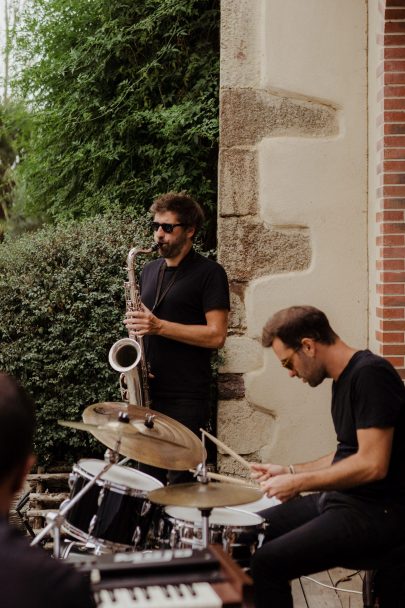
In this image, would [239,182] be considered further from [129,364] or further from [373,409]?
[373,409]

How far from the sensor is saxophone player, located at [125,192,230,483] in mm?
4160

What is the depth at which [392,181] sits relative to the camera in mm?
4719

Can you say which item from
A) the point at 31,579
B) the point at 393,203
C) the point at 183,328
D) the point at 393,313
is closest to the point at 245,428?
the point at 393,313

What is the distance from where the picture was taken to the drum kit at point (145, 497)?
323cm

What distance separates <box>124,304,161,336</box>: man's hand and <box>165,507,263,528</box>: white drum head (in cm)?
97

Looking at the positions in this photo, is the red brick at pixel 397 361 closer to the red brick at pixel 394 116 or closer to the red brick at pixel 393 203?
the red brick at pixel 393 203

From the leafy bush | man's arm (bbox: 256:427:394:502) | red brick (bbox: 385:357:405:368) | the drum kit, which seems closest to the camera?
man's arm (bbox: 256:427:394:502)

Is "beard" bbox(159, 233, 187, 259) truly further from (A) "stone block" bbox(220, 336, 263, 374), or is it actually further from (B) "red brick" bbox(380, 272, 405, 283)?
(B) "red brick" bbox(380, 272, 405, 283)

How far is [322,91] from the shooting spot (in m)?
5.20

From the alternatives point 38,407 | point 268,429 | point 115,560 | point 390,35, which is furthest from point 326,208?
point 115,560

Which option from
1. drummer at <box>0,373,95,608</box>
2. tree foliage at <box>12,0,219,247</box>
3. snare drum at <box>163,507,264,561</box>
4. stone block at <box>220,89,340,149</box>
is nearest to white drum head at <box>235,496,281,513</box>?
snare drum at <box>163,507,264,561</box>

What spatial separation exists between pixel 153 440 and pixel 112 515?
36 centimetres

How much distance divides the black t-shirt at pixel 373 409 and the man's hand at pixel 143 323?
110 centimetres

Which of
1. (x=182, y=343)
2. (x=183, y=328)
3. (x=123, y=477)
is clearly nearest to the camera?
(x=123, y=477)
